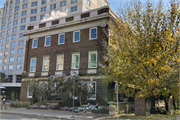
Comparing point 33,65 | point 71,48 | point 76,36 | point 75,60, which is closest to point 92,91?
point 75,60

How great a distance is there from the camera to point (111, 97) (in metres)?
20.1

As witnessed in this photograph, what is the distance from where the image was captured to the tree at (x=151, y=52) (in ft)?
41.9

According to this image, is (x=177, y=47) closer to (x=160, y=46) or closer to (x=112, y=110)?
(x=160, y=46)

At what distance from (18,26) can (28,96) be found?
35843 mm

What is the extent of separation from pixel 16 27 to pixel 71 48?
39310mm

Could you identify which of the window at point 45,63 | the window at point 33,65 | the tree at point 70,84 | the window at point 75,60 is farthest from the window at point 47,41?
the tree at point 70,84

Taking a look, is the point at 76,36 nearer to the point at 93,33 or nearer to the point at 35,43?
the point at 93,33

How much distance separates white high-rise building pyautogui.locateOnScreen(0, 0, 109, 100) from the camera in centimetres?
4700

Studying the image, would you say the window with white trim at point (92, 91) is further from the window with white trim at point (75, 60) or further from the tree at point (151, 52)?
the tree at point (151, 52)

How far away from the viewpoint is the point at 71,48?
2327 cm

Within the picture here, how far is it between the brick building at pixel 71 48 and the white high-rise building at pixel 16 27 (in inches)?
805

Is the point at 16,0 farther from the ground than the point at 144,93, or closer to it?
farther from the ground

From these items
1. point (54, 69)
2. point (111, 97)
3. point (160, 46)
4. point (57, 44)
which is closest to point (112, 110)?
point (111, 97)

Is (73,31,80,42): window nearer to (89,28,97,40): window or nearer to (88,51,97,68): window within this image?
(89,28,97,40): window
